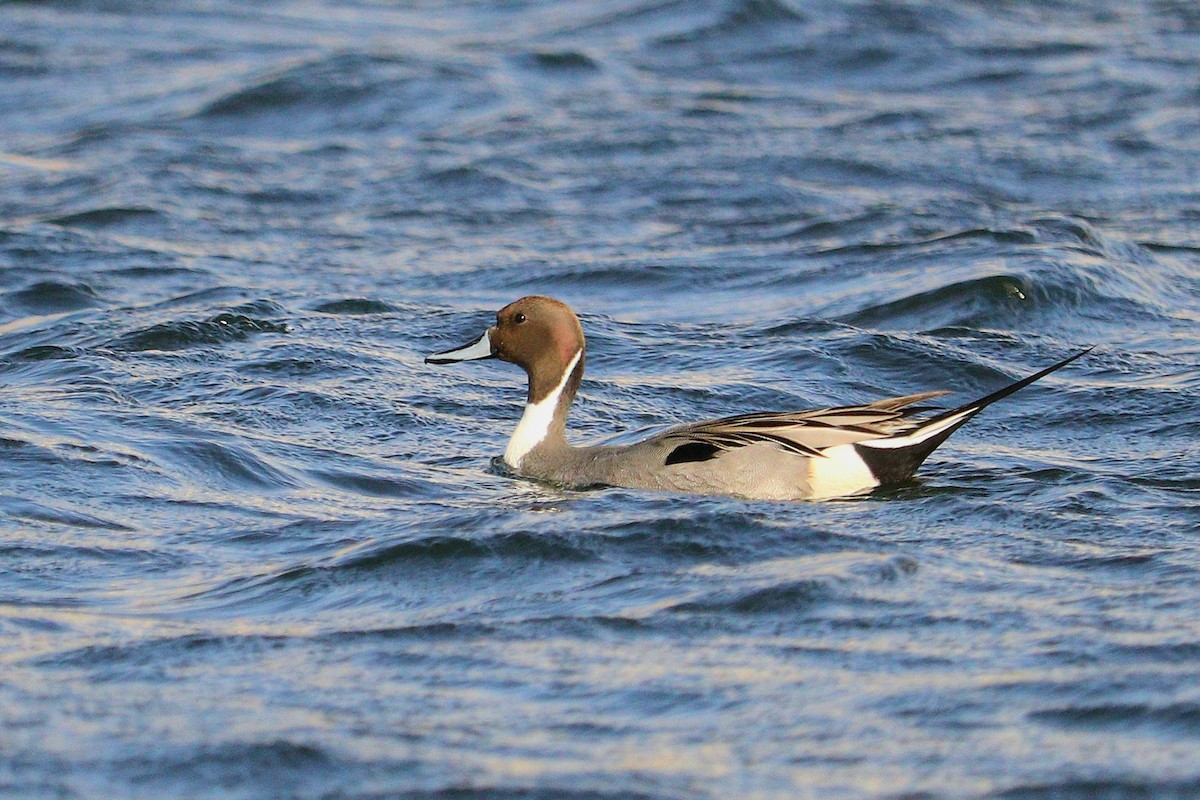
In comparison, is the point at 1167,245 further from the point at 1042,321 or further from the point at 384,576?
the point at 384,576

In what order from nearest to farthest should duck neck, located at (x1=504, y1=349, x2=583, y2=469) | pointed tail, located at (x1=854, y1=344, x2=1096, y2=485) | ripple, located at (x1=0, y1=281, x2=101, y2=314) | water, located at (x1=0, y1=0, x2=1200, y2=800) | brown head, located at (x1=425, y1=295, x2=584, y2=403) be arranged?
water, located at (x1=0, y1=0, x2=1200, y2=800) → pointed tail, located at (x1=854, y1=344, x2=1096, y2=485) → duck neck, located at (x1=504, y1=349, x2=583, y2=469) → brown head, located at (x1=425, y1=295, x2=584, y2=403) → ripple, located at (x1=0, y1=281, x2=101, y2=314)

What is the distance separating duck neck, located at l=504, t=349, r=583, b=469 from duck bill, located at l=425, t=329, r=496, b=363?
231 millimetres

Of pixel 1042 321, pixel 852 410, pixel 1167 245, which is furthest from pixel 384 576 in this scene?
pixel 1167 245

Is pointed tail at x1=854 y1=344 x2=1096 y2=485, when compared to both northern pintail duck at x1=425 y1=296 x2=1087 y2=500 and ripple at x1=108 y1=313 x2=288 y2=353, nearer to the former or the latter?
northern pintail duck at x1=425 y1=296 x2=1087 y2=500

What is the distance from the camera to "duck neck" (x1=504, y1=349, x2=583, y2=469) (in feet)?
26.1

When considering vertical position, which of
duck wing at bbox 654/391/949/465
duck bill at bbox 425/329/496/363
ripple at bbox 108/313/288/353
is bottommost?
→ ripple at bbox 108/313/288/353

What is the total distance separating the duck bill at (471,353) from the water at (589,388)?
395 mm

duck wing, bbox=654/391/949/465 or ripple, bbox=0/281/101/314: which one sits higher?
duck wing, bbox=654/391/949/465

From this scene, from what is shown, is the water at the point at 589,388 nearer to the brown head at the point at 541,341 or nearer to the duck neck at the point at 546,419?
the duck neck at the point at 546,419

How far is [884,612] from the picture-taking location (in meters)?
5.80

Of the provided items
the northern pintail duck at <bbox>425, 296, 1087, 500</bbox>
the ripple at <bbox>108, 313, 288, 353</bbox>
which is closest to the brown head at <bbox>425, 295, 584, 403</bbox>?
the northern pintail duck at <bbox>425, 296, 1087, 500</bbox>

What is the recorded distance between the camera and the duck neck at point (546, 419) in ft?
26.1

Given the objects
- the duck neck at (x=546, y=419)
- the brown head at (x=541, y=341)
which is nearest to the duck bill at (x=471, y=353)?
the brown head at (x=541, y=341)

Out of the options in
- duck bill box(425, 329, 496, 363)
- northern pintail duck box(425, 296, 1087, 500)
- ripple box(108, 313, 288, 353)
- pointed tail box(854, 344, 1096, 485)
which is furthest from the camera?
ripple box(108, 313, 288, 353)
